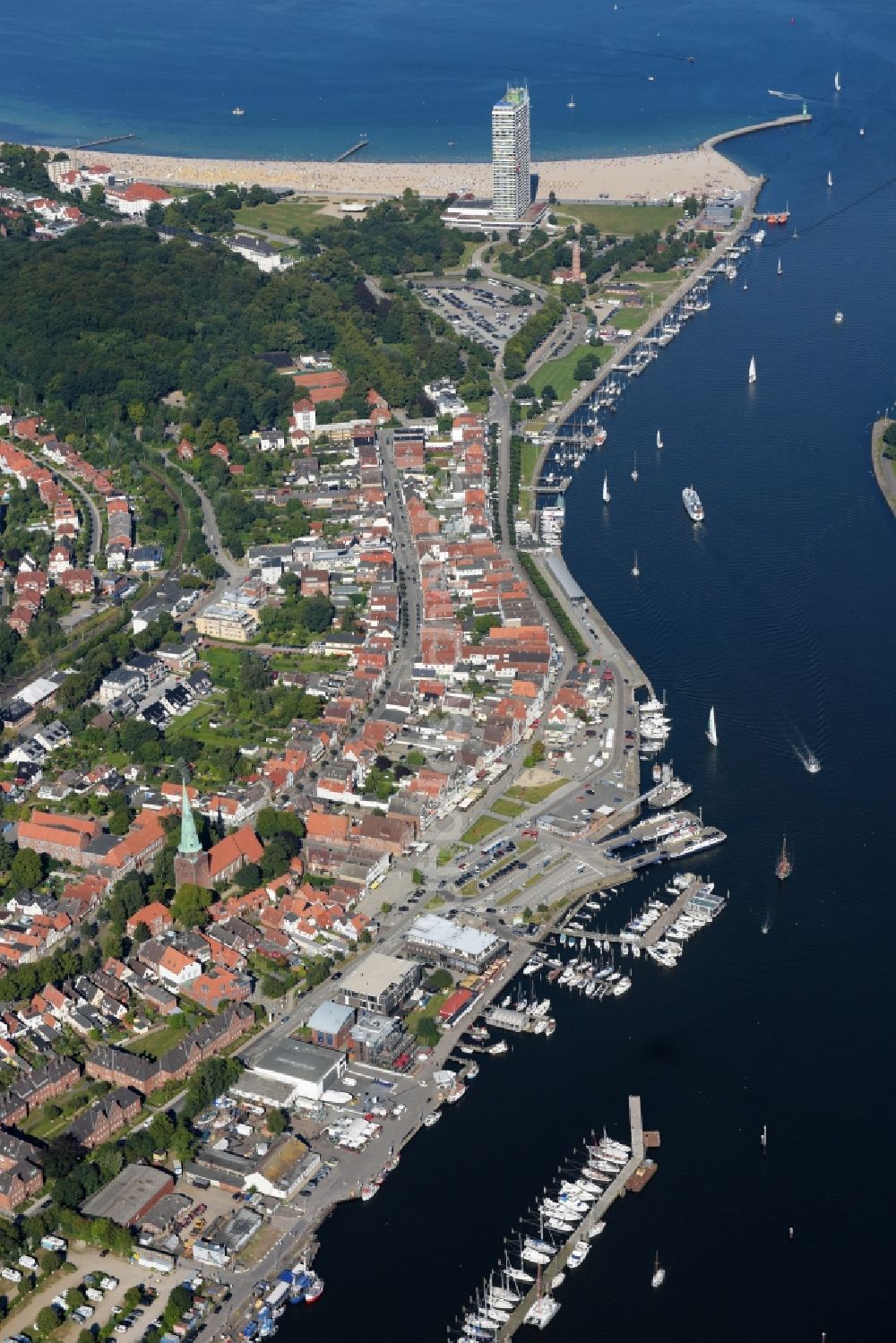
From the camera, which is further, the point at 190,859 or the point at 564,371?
the point at 564,371

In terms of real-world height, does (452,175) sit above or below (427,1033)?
above

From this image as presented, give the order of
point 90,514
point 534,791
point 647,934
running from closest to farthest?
point 647,934
point 534,791
point 90,514

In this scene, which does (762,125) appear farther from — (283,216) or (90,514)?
(90,514)

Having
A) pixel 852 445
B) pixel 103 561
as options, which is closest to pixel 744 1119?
pixel 103 561

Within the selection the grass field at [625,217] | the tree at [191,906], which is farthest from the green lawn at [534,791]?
the grass field at [625,217]

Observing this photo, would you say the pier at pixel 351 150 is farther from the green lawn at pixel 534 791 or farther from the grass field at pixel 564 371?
the green lawn at pixel 534 791

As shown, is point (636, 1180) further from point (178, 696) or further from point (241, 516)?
point (241, 516)

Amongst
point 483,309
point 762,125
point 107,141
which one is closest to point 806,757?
point 483,309
